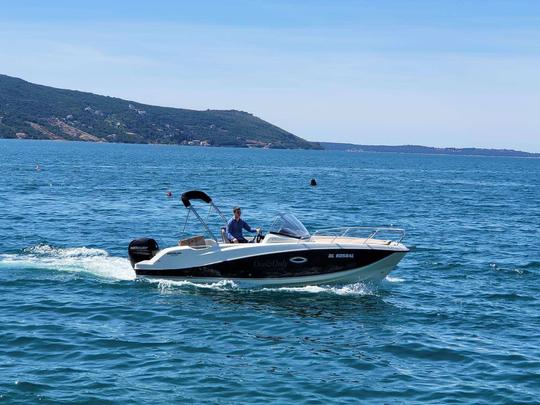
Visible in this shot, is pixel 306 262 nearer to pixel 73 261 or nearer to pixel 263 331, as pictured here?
pixel 263 331

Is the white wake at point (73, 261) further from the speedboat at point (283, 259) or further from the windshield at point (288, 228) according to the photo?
the windshield at point (288, 228)

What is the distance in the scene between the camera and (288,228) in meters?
21.4

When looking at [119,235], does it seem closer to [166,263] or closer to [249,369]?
[166,263]

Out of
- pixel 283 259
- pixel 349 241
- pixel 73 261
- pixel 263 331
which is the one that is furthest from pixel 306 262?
pixel 73 261

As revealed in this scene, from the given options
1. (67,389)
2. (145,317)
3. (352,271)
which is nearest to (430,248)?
(352,271)

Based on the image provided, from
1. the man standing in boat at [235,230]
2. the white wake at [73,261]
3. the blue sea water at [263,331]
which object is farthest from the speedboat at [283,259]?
the white wake at [73,261]

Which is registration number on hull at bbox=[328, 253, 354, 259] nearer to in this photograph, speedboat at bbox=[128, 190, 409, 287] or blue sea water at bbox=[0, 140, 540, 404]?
speedboat at bbox=[128, 190, 409, 287]

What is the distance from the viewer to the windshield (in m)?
21.3

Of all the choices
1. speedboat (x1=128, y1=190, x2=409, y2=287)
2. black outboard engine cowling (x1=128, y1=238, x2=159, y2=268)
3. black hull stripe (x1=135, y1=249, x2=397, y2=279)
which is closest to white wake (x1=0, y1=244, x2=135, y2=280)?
black outboard engine cowling (x1=128, y1=238, x2=159, y2=268)

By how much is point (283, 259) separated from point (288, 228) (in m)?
0.99

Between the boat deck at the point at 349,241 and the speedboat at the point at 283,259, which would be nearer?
the speedboat at the point at 283,259

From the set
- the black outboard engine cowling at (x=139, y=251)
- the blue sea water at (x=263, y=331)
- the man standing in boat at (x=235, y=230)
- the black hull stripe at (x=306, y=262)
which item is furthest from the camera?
the black outboard engine cowling at (x=139, y=251)

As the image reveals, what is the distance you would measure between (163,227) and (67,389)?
2316 cm

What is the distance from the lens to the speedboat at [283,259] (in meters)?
21.0
